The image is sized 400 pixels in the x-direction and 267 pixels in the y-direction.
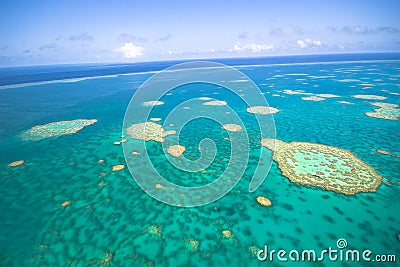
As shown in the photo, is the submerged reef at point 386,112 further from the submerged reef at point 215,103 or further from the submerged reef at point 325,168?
the submerged reef at point 215,103

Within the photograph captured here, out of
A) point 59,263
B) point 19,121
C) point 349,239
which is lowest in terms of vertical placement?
point 349,239

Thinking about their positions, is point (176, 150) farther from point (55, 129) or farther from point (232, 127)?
point (55, 129)

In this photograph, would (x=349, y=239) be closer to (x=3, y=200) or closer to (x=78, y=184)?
(x=78, y=184)

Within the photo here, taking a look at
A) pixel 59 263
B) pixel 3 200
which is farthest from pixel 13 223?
pixel 59 263

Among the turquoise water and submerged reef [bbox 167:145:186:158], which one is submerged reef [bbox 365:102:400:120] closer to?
the turquoise water

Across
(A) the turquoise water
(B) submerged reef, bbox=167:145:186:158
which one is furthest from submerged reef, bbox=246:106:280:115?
(B) submerged reef, bbox=167:145:186:158

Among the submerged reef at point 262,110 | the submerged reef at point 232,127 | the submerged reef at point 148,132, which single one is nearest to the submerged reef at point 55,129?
the submerged reef at point 148,132

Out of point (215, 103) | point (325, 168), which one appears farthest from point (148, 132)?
point (325, 168)
